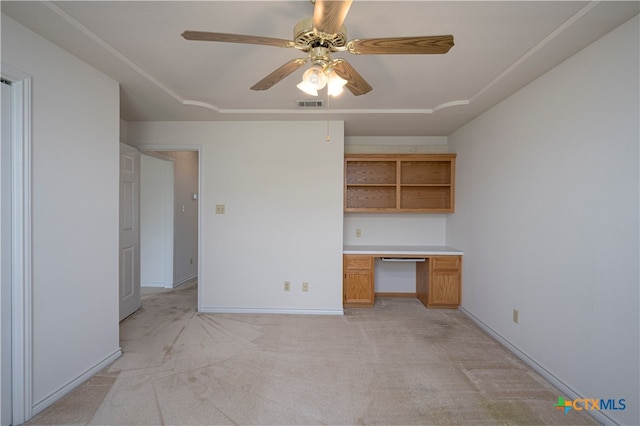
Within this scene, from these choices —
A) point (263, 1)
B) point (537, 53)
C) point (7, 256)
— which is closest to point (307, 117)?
point (263, 1)

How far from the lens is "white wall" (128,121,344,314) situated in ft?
11.9

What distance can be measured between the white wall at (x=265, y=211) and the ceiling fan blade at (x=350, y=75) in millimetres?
1729

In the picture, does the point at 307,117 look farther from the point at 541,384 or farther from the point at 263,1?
the point at 541,384

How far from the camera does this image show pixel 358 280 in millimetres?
3822

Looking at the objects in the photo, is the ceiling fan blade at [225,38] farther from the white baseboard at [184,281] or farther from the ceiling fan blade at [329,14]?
the white baseboard at [184,281]

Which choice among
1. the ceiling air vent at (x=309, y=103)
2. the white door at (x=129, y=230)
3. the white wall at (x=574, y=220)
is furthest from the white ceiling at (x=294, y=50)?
the white door at (x=129, y=230)

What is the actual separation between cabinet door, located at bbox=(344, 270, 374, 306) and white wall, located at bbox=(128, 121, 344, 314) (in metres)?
0.19

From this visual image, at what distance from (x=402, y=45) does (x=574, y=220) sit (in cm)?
172

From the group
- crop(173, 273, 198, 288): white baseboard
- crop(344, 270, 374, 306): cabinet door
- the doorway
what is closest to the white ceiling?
the doorway

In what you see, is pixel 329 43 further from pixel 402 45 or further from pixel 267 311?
pixel 267 311

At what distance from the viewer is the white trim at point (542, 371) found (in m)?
1.81

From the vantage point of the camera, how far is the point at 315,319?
348cm

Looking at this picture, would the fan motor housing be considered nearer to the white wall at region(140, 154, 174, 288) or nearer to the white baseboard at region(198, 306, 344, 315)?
the white baseboard at region(198, 306, 344, 315)

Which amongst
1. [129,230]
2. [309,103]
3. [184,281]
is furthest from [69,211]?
[184,281]
